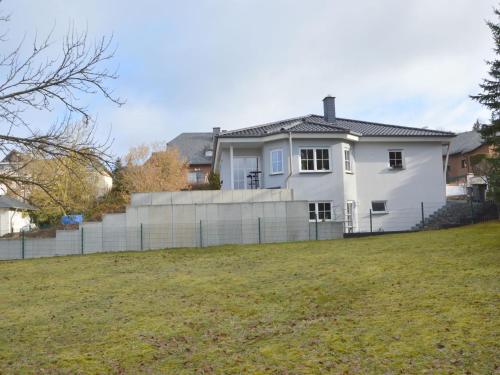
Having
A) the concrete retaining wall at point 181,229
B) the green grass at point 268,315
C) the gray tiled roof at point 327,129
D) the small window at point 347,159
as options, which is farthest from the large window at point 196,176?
the green grass at point 268,315

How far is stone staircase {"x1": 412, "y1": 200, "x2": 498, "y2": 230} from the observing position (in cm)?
2541

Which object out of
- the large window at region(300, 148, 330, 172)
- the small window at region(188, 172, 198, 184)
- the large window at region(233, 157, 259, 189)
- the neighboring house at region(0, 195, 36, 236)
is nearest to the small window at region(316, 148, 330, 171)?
the large window at region(300, 148, 330, 172)

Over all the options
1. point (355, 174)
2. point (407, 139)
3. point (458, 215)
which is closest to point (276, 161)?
point (355, 174)

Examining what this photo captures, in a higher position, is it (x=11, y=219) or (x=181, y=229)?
(x=11, y=219)

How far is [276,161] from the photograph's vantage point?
2603 cm

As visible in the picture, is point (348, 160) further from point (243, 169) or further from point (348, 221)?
point (243, 169)

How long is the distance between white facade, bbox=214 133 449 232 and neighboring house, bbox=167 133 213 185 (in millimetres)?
31715

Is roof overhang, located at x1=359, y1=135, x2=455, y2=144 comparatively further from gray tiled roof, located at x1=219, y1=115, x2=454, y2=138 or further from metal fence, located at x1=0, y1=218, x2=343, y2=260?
metal fence, located at x1=0, y1=218, x2=343, y2=260

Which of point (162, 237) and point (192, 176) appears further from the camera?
point (192, 176)

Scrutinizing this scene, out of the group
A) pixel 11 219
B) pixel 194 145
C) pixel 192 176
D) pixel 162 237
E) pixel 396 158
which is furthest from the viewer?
pixel 194 145

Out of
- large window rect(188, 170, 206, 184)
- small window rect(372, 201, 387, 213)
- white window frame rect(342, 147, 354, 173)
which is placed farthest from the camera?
large window rect(188, 170, 206, 184)

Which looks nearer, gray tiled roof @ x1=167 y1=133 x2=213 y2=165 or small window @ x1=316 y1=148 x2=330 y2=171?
small window @ x1=316 y1=148 x2=330 y2=171

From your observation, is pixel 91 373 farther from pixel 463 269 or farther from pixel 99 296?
pixel 463 269

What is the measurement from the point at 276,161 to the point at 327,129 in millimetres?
3132
